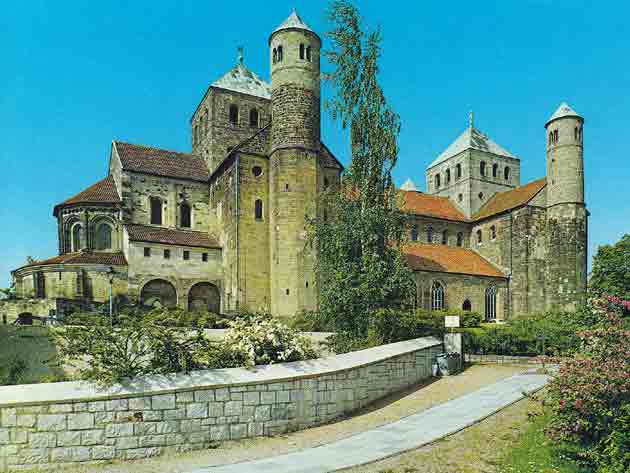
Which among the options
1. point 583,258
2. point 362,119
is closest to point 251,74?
point 362,119

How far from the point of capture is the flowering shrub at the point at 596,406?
24.7 ft

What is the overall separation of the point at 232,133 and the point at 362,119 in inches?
941

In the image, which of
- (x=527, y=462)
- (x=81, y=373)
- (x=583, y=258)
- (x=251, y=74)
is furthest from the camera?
(x=251, y=74)

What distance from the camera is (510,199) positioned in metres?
46.6

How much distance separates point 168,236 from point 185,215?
350 centimetres

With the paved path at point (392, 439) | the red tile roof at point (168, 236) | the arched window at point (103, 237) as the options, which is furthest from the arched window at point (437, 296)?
the paved path at point (392, 439)

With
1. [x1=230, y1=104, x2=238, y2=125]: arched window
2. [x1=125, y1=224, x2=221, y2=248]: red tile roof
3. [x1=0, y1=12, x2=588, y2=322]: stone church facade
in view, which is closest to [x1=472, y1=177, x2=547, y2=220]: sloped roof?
[x1=0, y1=12, x2=588, y2=322]: stone church facade

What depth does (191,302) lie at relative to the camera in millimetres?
35406

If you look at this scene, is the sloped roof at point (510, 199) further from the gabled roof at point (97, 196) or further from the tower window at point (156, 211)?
the gabled roof at point (97, 196)

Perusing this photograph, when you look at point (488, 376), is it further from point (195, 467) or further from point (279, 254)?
point (279, 254)

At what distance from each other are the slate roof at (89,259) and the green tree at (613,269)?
97.0 feet

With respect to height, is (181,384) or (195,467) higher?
(181,384)

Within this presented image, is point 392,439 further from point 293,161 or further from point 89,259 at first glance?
point 89,259

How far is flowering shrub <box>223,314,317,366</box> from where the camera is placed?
10.2m
